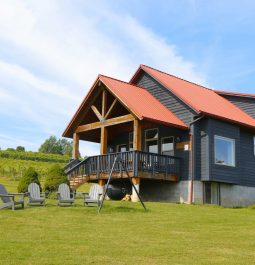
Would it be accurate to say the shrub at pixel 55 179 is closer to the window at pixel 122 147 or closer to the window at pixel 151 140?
the window at pixel 151 140

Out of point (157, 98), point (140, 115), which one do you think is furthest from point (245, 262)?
point (157, 98)

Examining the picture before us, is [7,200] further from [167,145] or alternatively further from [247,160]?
[247,160]

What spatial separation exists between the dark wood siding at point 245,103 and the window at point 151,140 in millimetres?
6351

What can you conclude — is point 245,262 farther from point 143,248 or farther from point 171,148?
point 171,148

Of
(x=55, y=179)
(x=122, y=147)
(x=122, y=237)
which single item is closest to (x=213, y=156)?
(x=122, y=147)

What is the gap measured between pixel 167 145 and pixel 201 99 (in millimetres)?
3182

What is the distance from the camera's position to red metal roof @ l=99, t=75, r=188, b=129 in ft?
61.5

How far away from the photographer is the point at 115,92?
64.8 feet

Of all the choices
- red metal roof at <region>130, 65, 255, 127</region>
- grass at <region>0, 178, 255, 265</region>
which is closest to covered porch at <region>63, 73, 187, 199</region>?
red metal roof at <region>130, 65, 255, 127</region>

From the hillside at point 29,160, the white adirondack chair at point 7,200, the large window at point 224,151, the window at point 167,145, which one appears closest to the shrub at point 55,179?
the white adirondack chair at point 7,200

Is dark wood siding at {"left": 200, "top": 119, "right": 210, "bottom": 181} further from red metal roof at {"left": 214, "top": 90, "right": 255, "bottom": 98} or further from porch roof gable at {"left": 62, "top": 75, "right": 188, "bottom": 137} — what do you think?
red metal roof at {"left": 214, "top": 90, "right": 255, "bottom": 98}

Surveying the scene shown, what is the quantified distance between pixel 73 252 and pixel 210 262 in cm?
241

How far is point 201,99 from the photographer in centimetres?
2203

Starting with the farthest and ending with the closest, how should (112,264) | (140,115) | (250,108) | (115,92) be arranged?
1. (250,108)
2. (115,92)
3. (140,115)
4. (112,264)
